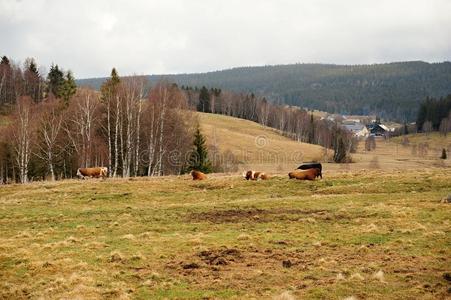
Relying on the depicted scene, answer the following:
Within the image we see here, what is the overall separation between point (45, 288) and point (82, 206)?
15.7 metres

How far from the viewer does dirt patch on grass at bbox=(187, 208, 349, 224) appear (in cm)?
2255

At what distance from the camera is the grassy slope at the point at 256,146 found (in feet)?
376

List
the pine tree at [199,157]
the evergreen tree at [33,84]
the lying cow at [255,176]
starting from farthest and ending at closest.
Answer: the evergreen tree at [33,84] < the pine tree at [199,157] < the lying cow at [255,176]

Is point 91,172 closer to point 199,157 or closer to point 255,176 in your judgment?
point 255,176

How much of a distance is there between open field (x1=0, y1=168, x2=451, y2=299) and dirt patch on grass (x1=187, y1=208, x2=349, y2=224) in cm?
5

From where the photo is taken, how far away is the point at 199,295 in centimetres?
1283

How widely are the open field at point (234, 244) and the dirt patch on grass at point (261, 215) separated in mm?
51

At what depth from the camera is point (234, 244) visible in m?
17.9

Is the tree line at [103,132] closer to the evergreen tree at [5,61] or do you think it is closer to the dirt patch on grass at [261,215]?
the dirt patch on grass at [261,215]

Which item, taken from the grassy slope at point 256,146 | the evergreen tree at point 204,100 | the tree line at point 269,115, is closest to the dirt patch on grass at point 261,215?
the grassy slope at point 256,146

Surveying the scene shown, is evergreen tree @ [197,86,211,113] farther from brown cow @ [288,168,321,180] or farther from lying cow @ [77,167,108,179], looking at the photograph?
brown cow @ [288,168,321,180]

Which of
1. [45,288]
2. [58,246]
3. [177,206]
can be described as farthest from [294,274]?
[177,206]

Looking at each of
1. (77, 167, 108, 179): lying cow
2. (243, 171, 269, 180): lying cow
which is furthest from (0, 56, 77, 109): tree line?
(243, 171, 269, 180): lying cow

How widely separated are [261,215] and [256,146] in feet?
338
